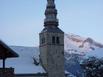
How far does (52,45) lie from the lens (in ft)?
215

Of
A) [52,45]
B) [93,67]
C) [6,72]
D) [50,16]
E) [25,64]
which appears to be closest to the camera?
[6,72]

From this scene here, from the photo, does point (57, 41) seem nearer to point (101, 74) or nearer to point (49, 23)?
point (49, 23)

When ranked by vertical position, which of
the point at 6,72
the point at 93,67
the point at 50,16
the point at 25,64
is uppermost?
the point at 50,16

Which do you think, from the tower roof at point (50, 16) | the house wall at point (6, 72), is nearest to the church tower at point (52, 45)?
the tower roof at point (50, 16)

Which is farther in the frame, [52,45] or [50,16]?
[52,45]

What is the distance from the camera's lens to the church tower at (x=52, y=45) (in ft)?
212

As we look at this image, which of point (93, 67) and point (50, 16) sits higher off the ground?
point (50, 16)

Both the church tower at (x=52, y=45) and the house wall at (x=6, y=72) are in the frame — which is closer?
the house wall at (x=6, y=72)

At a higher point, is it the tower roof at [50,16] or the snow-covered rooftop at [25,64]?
the tower roof at [50,16]

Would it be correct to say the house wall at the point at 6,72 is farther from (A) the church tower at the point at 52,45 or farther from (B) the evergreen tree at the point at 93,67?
(A) the church tower at the point at 52,45

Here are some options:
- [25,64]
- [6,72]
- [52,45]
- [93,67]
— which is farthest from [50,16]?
[6,72]

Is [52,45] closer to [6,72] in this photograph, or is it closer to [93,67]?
[93,67]

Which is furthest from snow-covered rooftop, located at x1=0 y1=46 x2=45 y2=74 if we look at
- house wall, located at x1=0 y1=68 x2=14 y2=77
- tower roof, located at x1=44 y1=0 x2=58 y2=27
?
house wall, located at x1=0 y1=68 x2=14 y2=77

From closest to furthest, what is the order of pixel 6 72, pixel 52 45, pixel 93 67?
pixel 6 72, pixel 93 67, pixel 52 45
